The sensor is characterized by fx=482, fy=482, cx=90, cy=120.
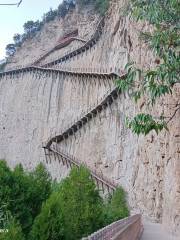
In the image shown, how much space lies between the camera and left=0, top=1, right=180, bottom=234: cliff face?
2292 cm

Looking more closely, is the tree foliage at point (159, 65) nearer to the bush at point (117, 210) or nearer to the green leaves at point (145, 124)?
the green leaves at point (145, 124)

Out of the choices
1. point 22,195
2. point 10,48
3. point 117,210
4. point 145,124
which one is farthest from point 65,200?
point 10,48

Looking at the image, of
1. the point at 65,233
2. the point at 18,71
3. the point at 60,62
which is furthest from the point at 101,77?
the point at 65,233

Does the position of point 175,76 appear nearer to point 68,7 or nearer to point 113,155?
point 113,155

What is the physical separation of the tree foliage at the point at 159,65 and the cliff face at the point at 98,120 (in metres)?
6.10

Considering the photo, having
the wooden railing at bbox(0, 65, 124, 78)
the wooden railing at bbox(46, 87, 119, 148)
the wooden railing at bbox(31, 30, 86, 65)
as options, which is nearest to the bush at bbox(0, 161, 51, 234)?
the wooden railing at bbox(46, 87, 119, 148)

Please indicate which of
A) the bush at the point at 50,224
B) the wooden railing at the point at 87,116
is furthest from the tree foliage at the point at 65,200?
the wooden railing at the point at 87,116

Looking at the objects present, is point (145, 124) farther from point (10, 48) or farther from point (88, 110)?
point (10, 48)

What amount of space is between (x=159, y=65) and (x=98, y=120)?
25.8 metres

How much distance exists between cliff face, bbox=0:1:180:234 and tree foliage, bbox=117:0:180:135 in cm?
610

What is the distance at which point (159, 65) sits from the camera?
39.0 ft

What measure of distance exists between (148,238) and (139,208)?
31.7 feet

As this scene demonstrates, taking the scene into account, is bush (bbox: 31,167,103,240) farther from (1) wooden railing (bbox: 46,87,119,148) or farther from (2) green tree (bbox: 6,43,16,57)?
(2) green tree (bbox: 6,43,16,57)

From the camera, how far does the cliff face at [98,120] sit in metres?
22.9
